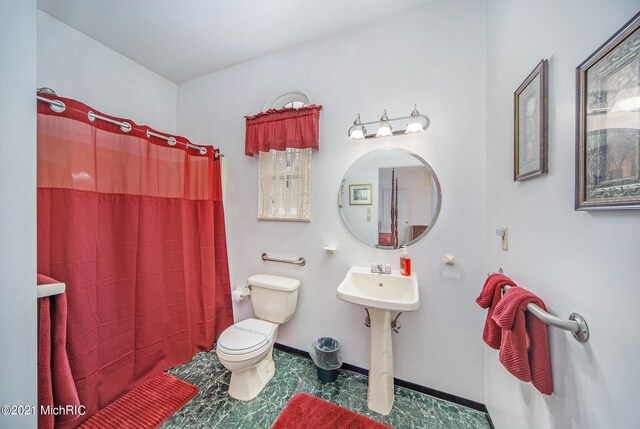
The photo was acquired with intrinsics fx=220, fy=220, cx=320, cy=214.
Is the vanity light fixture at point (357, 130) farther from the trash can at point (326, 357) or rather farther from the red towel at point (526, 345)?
the trash can at point (326, 357)

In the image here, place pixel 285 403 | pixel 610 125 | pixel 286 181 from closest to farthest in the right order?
pixel 610 125, pixel 285 403, pixel 286 181

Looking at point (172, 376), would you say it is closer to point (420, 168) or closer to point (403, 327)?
point (403, 327)

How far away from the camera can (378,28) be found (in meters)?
1.64

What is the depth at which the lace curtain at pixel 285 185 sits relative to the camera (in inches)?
73.4

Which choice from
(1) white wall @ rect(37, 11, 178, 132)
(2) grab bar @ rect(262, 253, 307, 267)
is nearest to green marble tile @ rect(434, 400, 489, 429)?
(2) grab bar @ rect(262, 253, 307, 267)

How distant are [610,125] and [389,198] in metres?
1.10

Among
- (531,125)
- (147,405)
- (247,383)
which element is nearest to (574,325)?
(531,125)

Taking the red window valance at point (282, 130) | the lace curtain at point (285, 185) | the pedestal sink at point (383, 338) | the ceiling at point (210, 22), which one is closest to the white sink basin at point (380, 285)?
the pedestal sink at point (383, 338)

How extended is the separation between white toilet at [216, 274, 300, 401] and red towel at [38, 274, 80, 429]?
70cm

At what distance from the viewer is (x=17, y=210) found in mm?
819

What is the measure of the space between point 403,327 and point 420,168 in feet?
3.77

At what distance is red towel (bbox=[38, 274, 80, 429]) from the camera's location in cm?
98

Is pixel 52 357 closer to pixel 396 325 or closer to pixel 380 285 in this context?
pixel 380 285

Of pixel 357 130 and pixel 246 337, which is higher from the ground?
pixel 357 130
